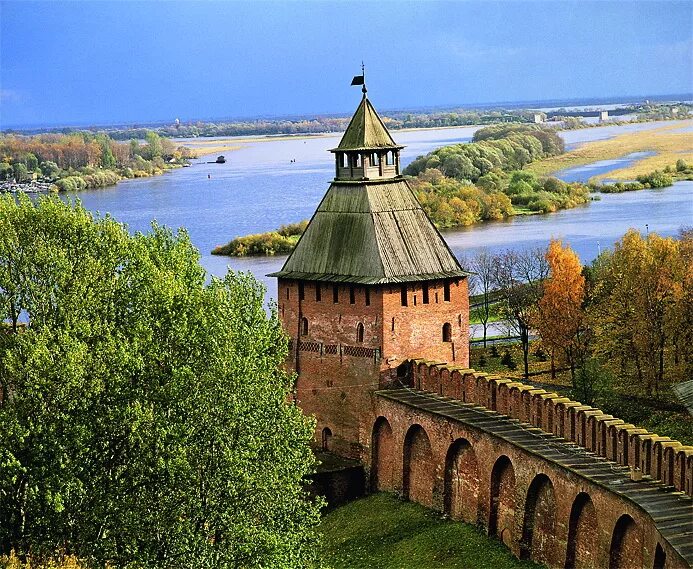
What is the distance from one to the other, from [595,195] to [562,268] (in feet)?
178

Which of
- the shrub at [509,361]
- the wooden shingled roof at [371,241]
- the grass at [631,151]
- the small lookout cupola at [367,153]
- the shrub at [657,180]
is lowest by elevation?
the shrub at [509,361]

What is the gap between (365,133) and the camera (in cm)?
3331

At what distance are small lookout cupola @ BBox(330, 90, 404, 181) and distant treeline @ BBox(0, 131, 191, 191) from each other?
2533 inches

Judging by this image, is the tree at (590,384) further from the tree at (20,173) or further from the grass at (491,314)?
the tree at (20,173)

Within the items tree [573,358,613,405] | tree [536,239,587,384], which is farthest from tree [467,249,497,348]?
tree [573,358,613,405]

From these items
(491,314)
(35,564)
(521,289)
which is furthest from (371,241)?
(491,314)

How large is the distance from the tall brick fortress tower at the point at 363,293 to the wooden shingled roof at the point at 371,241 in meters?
0.02

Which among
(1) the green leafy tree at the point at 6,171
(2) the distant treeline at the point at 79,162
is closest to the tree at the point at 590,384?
(2) the distant treeline at the point at 79,162

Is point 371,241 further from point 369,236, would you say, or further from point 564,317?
point 564,317

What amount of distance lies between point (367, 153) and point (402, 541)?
1017 centimetres

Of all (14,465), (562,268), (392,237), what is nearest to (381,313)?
(392,237)

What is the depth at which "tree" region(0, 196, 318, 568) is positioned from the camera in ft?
74.1

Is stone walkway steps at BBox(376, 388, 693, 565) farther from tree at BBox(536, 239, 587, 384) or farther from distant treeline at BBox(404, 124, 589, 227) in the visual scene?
distant treeline at BBox(404, 124, 589, 227)

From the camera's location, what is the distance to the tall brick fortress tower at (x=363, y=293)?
1239 inches
